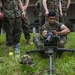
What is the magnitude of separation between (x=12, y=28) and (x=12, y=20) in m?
0.21

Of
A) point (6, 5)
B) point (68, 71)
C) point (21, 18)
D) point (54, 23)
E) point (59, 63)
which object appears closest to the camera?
point (68, 71)

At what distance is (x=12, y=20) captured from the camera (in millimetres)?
8031

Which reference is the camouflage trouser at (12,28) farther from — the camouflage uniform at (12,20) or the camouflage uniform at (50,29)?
the camouflage uniform at (50,29)

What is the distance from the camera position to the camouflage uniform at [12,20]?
7.98m

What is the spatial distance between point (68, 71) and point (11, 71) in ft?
3.34

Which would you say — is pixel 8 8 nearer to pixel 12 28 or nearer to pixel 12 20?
pixel 12 20

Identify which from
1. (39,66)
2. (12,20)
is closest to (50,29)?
(39,66)

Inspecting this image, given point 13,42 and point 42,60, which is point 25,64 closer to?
point 42,60

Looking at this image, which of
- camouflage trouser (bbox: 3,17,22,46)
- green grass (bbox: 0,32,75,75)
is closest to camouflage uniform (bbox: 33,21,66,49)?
green grass (bbox: 0,32,75,75)

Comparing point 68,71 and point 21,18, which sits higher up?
point 21,18

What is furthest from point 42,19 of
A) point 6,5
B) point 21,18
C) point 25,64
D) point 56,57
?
point 25,64

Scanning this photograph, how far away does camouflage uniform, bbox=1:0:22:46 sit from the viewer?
7977mm

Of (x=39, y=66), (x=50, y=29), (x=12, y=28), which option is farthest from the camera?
(x=12, y=28)

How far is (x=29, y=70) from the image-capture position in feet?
20.4
